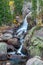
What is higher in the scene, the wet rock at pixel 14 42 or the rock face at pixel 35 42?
the rock face at pixel 35 42

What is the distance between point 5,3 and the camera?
34.1 metres

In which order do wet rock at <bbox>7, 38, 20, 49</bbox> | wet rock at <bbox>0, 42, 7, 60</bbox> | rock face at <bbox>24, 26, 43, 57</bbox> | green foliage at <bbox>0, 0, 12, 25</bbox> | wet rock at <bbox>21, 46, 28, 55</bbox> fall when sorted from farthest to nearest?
green foliage at <bbox>0, 0, 12, 25</bbox> < wet rock at <bbox>7, 38, 20, 49</bbox> < wet rock at <bbox>21, 46, 28, 55</bbox> < wet rock at <bbox>0, 42, 7, 60</bbox> < rock face at <bbox>24, 26, 43, 57</bbox>

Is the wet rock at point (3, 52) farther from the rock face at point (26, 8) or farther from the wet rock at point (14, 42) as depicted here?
the rock face at point (26, 8)

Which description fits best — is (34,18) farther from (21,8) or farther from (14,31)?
(21,8)


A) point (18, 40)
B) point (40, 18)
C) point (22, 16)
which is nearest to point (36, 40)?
point (18, 40)

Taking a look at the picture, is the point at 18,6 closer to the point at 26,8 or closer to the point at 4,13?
the point at 26,8

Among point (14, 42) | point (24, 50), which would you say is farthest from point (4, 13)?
point (24, 50)

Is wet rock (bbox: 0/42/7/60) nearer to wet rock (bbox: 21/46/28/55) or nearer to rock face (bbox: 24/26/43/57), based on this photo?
wet rock (bbox: 21/46/28/55)

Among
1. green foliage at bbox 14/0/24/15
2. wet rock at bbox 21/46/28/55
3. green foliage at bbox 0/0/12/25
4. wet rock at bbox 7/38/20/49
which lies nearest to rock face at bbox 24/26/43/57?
wet rock at bbox 21/46/28/55

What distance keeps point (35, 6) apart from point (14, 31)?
534 cm

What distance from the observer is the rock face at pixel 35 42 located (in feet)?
61.4

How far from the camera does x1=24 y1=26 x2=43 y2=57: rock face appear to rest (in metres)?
18.7

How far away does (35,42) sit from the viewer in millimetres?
19344

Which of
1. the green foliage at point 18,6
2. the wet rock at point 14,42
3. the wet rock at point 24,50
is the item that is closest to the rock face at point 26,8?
the green foliage at point 18,6
